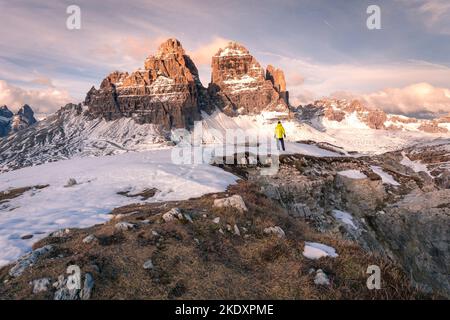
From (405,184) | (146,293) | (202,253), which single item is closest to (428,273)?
(405,184)

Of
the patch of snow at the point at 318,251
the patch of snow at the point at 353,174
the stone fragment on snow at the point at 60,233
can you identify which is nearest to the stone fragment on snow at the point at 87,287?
the stone fragment on snow at the point at 60,233

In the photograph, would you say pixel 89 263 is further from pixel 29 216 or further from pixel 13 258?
pixel 29 216

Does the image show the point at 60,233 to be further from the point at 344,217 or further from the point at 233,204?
the point at 344,217

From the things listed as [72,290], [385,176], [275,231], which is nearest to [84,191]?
[72,290]

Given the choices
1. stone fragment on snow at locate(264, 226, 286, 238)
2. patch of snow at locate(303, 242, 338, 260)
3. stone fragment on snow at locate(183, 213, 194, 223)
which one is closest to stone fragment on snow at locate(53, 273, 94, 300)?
stone fragment on snow at locate(183, 213, 194, 223)

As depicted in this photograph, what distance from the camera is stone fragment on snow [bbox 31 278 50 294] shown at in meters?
9.21

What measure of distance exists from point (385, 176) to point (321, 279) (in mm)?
40896

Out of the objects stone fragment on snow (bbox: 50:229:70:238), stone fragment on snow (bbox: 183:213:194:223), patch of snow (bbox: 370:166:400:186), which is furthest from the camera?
patch of snow (bbox: 370:166:400:186)

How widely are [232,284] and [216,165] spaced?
2525 cm

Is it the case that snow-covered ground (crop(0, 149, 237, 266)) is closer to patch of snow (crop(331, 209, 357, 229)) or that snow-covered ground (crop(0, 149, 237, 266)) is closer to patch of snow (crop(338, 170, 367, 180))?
patch of snow (crop(331, 209, 357, 229))

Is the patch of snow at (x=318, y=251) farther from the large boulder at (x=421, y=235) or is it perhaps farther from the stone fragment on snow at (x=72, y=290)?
the large boulder at (x=421, y=235)

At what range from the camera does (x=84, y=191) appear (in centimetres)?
2470

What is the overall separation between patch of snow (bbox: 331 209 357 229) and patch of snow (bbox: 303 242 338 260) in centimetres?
2270

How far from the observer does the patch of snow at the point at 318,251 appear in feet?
37.6
